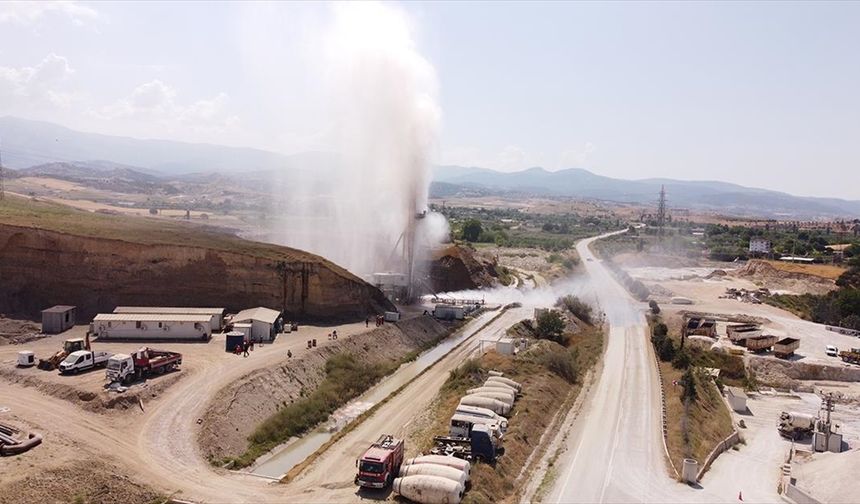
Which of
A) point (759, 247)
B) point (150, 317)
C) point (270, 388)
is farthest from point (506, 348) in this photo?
point (759, 247)

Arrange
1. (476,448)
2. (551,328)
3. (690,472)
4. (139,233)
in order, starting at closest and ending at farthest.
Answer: (476,448)
(690,472)
(139,233)
(551,328)

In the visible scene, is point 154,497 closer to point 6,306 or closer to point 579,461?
point 579,461

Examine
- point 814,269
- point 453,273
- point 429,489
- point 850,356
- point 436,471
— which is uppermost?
point 814,269

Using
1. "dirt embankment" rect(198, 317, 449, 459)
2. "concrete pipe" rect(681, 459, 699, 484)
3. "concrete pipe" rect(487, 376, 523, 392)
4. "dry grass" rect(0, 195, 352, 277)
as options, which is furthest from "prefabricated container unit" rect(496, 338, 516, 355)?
"concrete pipe" rect(681, 459, 699, 484)

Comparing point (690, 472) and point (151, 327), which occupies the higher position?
point (151, 327)

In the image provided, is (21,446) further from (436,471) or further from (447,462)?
(447,462)

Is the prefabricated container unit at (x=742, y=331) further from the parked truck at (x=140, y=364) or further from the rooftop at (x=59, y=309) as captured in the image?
the rooftop at (x=59, y=309)

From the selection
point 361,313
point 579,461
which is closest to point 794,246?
point 361,313

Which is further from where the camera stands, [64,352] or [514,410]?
[64,352]
